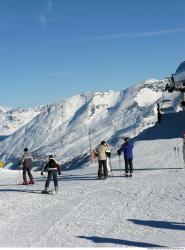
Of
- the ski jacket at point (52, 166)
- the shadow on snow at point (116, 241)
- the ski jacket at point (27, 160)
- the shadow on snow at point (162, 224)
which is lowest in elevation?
the shadow on snow at point (116, 241)

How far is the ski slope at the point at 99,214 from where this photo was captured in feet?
38.1

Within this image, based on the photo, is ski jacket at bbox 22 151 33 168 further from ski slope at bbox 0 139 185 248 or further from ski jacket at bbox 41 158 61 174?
ski jacket at bbox 41 158 61 174

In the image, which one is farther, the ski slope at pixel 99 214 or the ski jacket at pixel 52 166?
the ski jacket at pixel 52 166

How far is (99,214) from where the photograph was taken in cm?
1436

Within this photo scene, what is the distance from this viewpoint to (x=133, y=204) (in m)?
15.5

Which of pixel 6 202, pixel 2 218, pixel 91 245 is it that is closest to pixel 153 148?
pixel 6 202

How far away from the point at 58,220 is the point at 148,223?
258 centimetres

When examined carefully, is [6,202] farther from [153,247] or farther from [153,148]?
[153,148]

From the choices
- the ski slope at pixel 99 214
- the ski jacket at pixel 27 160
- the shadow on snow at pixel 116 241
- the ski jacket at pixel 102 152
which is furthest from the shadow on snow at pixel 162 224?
the ski jacket at pixel 27 160

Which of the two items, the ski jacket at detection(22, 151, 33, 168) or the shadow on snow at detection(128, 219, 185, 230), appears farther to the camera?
the ski jacket at detection(22, 151, 33, 168)

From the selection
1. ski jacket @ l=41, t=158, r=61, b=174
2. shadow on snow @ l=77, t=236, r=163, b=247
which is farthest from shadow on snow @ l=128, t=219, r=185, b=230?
ski jacket @ l=41, t=158, r=61, b=174

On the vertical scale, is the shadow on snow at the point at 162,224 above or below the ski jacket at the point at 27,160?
below

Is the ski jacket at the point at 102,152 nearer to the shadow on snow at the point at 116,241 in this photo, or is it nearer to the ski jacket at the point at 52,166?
the ski jacket at the point at 52,166

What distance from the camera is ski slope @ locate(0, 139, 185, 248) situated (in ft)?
38.1
